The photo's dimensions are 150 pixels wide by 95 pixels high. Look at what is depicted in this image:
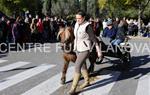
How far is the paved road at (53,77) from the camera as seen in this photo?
9.38 meters

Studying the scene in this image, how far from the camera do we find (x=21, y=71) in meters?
12.0

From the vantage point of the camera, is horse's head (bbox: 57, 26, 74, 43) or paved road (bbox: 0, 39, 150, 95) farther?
horse's head (bbox: 57, 26, 74, 43)

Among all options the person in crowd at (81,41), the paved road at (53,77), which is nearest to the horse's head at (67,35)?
the person in crowd at (81,41)

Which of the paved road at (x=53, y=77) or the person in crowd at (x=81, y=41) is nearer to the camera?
the person in crowd at (x=81, y=41)

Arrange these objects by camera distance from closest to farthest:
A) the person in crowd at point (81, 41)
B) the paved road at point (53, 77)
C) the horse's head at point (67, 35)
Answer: the person in crowd at point (81, 41)
the paved road at point (53, 77)
the horse's head at point (67, 35)

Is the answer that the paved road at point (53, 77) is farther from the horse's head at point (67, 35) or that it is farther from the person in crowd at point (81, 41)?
the horse's head at point (67, 35)

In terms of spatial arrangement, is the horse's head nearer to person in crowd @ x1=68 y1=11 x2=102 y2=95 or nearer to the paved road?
person in crowd @ x1=68 y1=11 x2=102 y2=95

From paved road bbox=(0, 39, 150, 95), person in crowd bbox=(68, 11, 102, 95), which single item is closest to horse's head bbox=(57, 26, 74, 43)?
person in crowd bbox=(68, 11, 102, 95)

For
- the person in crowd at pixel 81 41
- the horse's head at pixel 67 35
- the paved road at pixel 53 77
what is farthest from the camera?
the horse's head at pixel 67 35

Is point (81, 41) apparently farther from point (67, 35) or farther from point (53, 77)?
point (53, 77)

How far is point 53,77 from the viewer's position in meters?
11.1

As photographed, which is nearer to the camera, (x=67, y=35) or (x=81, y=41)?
(x=81, y=41)

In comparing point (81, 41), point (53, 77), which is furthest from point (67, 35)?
point (53, 77)

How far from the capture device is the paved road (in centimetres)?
938
